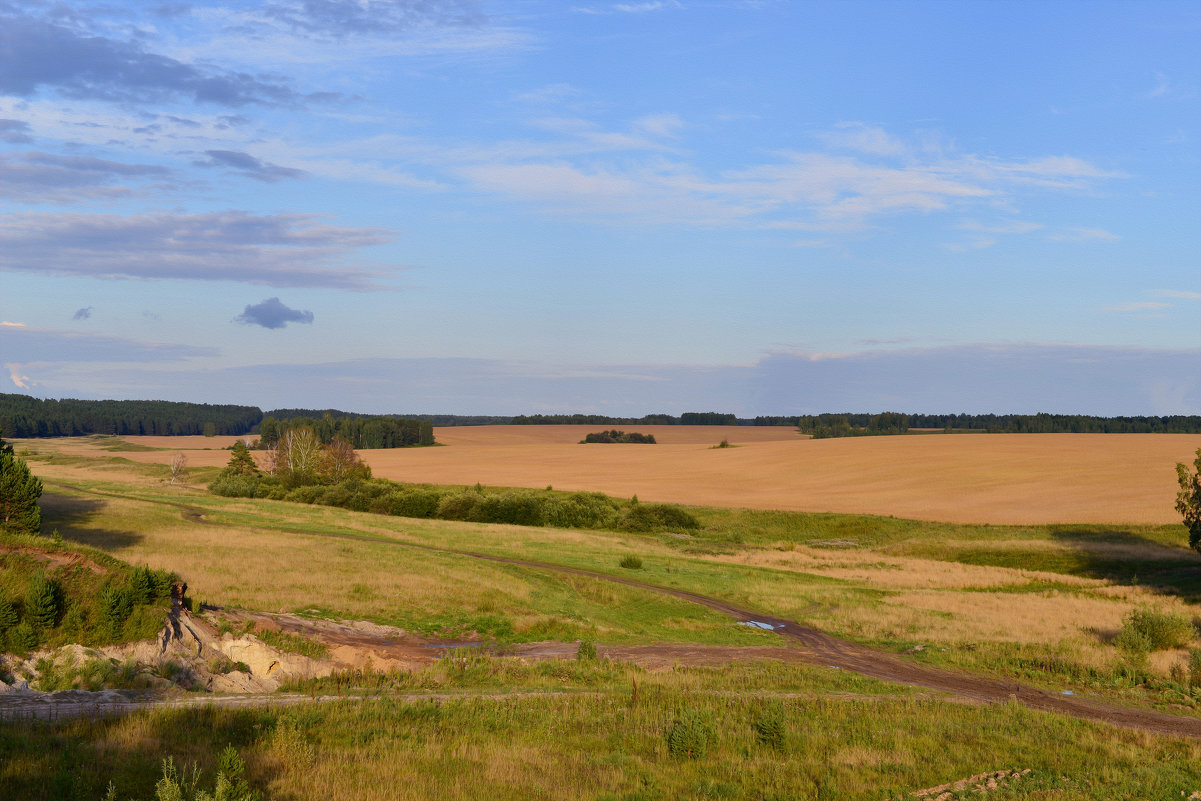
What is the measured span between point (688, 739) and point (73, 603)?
16.5 meters

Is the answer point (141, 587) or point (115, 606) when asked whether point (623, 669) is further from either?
point (115, 606)

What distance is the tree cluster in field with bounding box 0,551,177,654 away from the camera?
1947 centimetres

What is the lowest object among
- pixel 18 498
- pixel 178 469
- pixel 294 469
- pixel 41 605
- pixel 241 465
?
pixel 178 469

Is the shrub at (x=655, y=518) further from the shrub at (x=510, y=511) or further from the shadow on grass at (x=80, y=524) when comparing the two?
the shadow on grass at (x=80, y=524)

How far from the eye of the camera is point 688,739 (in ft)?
47.8

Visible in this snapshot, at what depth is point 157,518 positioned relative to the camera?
50.2 meters

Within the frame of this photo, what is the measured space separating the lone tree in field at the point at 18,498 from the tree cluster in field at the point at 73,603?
509 inches

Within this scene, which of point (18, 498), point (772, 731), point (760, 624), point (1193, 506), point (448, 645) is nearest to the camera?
point (772, 731)

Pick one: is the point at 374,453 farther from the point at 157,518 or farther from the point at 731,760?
the point at 731,760

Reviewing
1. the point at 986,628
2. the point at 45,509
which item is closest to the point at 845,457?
the point at 986,628

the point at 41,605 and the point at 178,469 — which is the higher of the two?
the point at 41,605

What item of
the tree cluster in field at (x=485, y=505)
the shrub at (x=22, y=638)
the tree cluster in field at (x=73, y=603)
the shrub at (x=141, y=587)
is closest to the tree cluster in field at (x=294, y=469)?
the tree cluster in field at (x=485, y=505)

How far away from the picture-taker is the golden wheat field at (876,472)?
255ft

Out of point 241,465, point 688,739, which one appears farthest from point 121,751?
point 241,465
